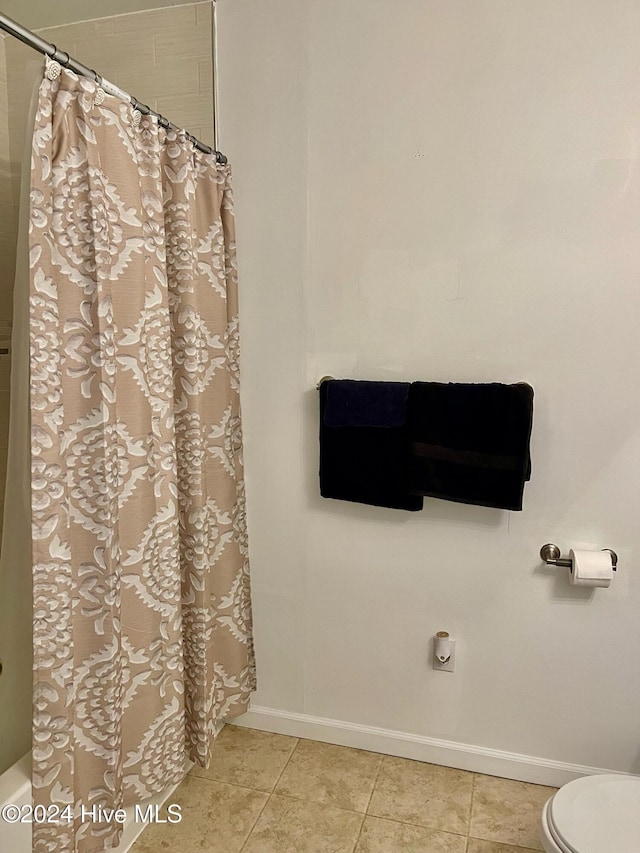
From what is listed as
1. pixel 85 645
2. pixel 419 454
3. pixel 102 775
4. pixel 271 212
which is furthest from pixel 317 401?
pixel 102 775

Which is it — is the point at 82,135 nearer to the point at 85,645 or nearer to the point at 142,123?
the point at 142,123

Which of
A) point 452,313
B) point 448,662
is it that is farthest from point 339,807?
point 452,313

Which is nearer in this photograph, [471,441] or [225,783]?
[471,441]

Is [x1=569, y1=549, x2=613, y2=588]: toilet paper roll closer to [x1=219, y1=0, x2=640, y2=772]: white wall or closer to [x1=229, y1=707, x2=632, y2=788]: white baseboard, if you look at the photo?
[x1=219, y1=0, x2=640, y2=772]: white wall

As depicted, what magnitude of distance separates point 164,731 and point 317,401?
3.46 feet

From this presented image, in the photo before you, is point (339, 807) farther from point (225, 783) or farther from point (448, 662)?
point (448, 662)

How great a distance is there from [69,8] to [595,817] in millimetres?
2634

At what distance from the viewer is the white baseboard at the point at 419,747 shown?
6.86ft

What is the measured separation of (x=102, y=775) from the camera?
1.60 meters

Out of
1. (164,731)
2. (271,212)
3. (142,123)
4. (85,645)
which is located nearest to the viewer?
(85,645)

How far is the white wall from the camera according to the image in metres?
1.84

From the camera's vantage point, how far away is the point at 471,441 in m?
1.93

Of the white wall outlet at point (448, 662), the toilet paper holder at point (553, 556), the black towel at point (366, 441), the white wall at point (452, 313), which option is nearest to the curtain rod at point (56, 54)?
the white wall at point (452, 313)

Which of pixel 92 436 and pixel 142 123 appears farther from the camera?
pixel 142 123
